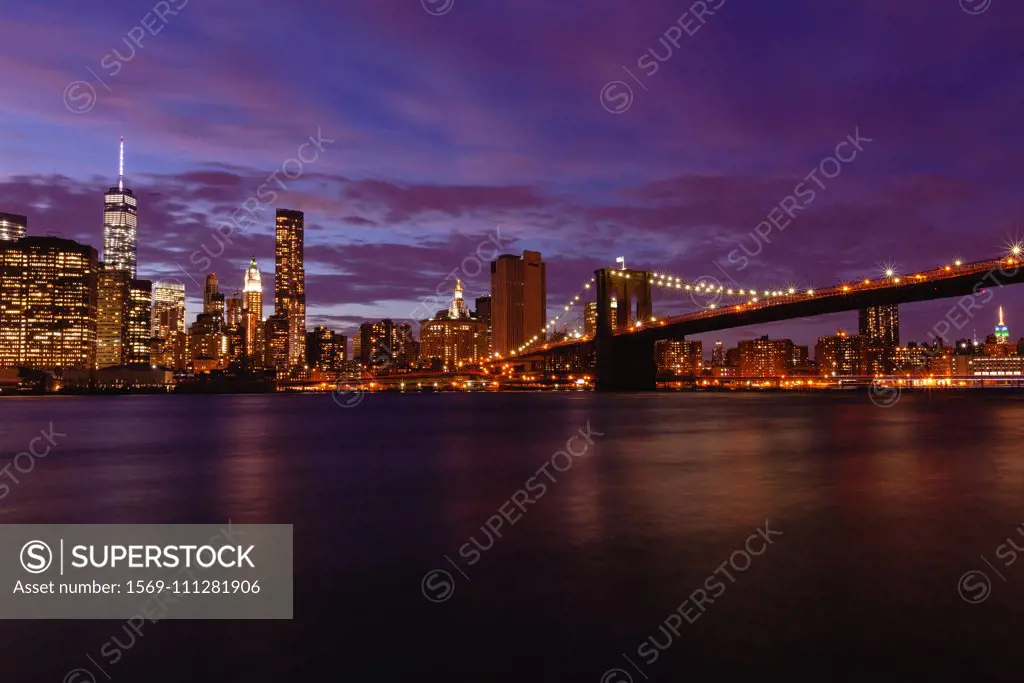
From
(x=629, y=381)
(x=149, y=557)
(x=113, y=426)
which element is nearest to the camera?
(x=149, y=557)

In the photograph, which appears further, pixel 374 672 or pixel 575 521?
pixel 575 521

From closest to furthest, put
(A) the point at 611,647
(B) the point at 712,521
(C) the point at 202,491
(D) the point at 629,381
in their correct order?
(A) the point at 611,647
(B) the point at 712,521
(C) the point at 202,491
(D) the point at 629,381

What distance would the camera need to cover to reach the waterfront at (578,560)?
6977mm

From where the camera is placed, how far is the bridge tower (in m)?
90.5

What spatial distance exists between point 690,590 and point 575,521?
178 inches

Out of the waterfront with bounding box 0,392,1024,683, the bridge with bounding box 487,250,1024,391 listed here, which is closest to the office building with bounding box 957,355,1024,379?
the bridge with bounding box 487,250,1024,391

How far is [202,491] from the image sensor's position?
17.9 meters

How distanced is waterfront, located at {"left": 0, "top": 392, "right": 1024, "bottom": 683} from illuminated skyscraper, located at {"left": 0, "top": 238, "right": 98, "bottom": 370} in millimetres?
163514

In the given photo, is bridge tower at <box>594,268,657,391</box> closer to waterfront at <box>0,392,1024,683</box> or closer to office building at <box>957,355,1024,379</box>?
waterfront at <box>0,392,1024,683</box>

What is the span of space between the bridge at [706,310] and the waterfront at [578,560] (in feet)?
120

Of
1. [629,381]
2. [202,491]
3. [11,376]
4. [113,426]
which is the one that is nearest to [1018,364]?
[629,381]

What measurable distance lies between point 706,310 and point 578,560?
7287 centimetres

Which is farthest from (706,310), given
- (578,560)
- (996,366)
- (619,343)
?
(996,366)

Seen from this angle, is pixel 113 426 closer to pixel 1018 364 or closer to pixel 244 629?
pixel 244 629
